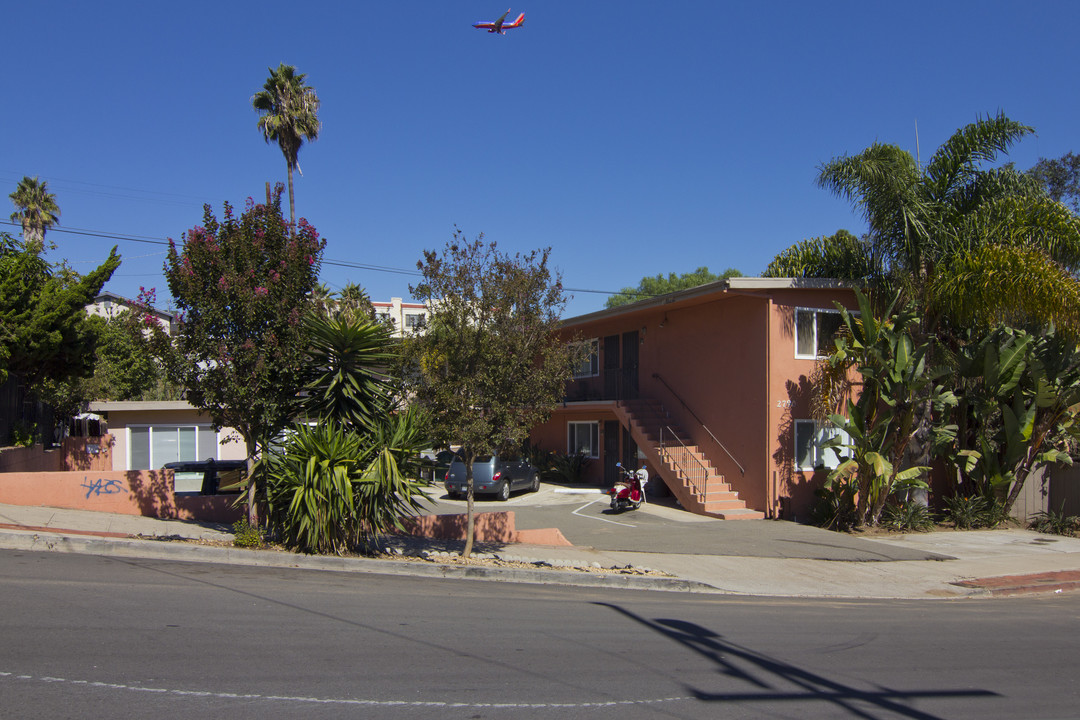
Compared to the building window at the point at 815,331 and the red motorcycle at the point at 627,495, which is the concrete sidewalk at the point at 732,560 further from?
the building window at the point at 815,331

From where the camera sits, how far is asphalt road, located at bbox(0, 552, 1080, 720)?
5.52m

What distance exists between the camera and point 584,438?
88.1ft

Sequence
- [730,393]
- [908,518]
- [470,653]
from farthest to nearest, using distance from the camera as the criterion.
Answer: [730,393] < [908,518] < [470,653]

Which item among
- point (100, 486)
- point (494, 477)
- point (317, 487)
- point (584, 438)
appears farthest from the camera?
point (584, 438)

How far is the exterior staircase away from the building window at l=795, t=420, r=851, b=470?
165cm

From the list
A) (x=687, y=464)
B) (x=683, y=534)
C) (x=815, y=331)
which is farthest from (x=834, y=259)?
(x=683, y=534)

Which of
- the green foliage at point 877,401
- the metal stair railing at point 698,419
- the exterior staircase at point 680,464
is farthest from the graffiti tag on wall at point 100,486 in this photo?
the green foliage at point 877,401

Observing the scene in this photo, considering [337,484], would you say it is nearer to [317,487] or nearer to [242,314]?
[317,487]

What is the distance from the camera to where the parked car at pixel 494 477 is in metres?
22.4

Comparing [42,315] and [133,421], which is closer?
[42,315]

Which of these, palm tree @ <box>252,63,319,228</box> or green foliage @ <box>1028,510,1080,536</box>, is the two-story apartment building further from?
palm tree @ <box>252,63,319,228</box>

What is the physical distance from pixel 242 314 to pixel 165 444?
16.1 m

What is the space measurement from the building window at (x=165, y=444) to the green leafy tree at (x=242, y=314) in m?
14.5

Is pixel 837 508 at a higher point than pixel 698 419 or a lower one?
lower
